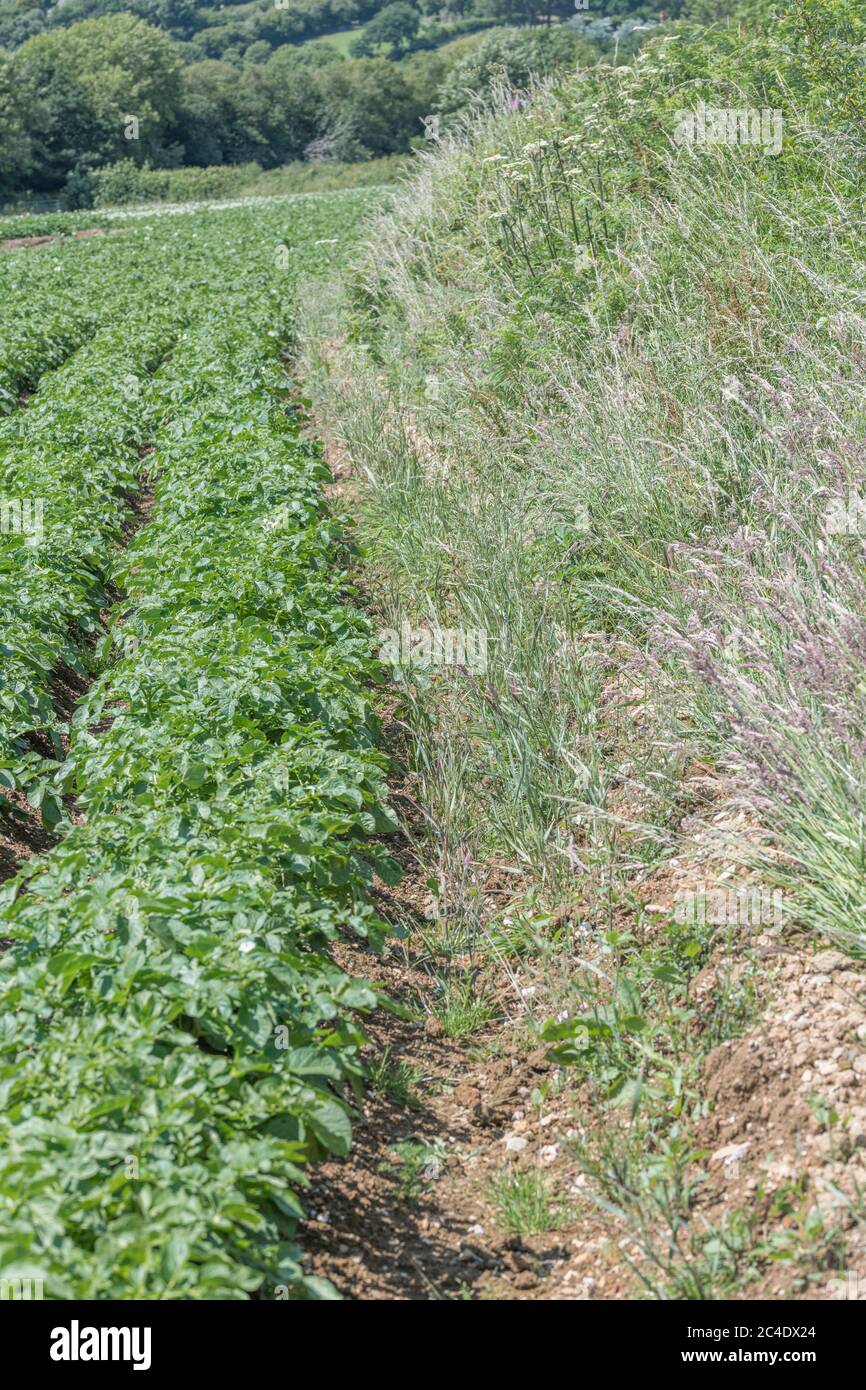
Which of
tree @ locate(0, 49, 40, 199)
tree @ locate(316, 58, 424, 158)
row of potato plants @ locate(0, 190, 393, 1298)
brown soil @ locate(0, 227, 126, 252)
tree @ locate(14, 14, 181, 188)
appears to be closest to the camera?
row of potato plants @ locate(0, 190, 393, 1298)

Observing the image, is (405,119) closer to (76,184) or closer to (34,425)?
(76,184)

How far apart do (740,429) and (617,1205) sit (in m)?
3.81

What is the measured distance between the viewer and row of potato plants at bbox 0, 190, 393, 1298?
2.31 m

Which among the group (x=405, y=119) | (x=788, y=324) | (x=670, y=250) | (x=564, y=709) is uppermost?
(x=405, y=119)

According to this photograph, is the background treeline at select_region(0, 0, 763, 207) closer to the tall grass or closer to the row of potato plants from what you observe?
the tall grass

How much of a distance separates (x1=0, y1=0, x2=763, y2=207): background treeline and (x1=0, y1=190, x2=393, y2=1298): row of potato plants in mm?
24296

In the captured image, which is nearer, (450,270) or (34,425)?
(34,425)

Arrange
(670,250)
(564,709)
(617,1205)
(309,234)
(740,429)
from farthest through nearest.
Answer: (309,234) < (670,250) < (740,429) < (564,709) < (617,1205)

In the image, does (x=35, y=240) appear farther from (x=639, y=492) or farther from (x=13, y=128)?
(x=639, y=492)

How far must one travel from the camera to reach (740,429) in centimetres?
572

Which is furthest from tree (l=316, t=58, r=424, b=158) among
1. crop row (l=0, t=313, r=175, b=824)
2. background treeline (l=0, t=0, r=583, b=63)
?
crop row (l=0, t=313, r=175, b=824)

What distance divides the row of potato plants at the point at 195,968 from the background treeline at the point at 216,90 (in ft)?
79.7

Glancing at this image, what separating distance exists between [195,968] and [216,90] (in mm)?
70366

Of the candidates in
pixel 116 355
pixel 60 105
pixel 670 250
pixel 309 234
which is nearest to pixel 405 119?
pixel 60 105
